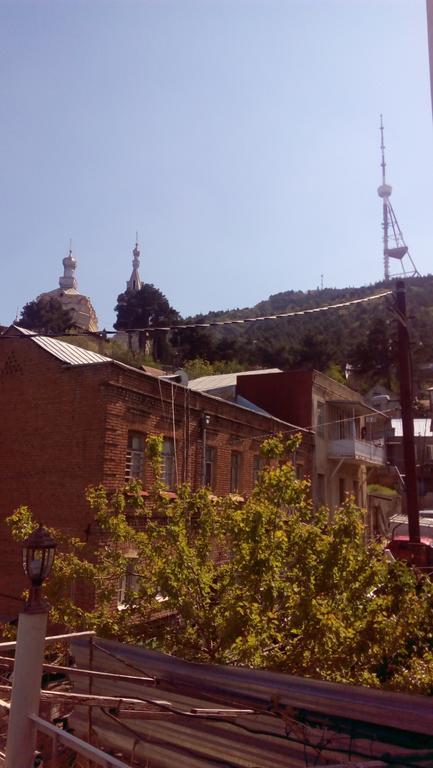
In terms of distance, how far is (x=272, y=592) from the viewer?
26.3 feet

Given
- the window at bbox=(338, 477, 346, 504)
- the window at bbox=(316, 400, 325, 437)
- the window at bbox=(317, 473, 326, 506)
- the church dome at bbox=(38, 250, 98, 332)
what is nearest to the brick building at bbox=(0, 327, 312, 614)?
the window at bbox=(317, 473, 326, 506)

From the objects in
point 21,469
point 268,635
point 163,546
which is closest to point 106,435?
point 21,469

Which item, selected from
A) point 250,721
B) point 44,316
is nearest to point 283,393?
point 250,721

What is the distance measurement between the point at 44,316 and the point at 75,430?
46.4 meters

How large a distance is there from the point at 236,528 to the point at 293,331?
68.8 metres

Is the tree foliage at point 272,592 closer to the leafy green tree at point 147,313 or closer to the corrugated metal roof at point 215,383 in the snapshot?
the corrugated metal roof at point 215,383

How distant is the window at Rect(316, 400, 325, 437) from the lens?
32219mm

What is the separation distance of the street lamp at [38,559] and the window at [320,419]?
88.3 feet

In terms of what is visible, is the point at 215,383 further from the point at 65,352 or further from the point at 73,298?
the point at 73,298

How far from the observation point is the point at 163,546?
9125 mm

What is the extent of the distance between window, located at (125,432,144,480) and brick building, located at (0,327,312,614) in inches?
1.0

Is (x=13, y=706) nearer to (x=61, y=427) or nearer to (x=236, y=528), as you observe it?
(x=236, y=528)

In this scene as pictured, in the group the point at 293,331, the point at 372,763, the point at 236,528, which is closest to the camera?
the point at 372,763

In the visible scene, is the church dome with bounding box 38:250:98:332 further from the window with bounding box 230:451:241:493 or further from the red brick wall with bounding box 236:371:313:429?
the window with bounding box 230:451:241:493
